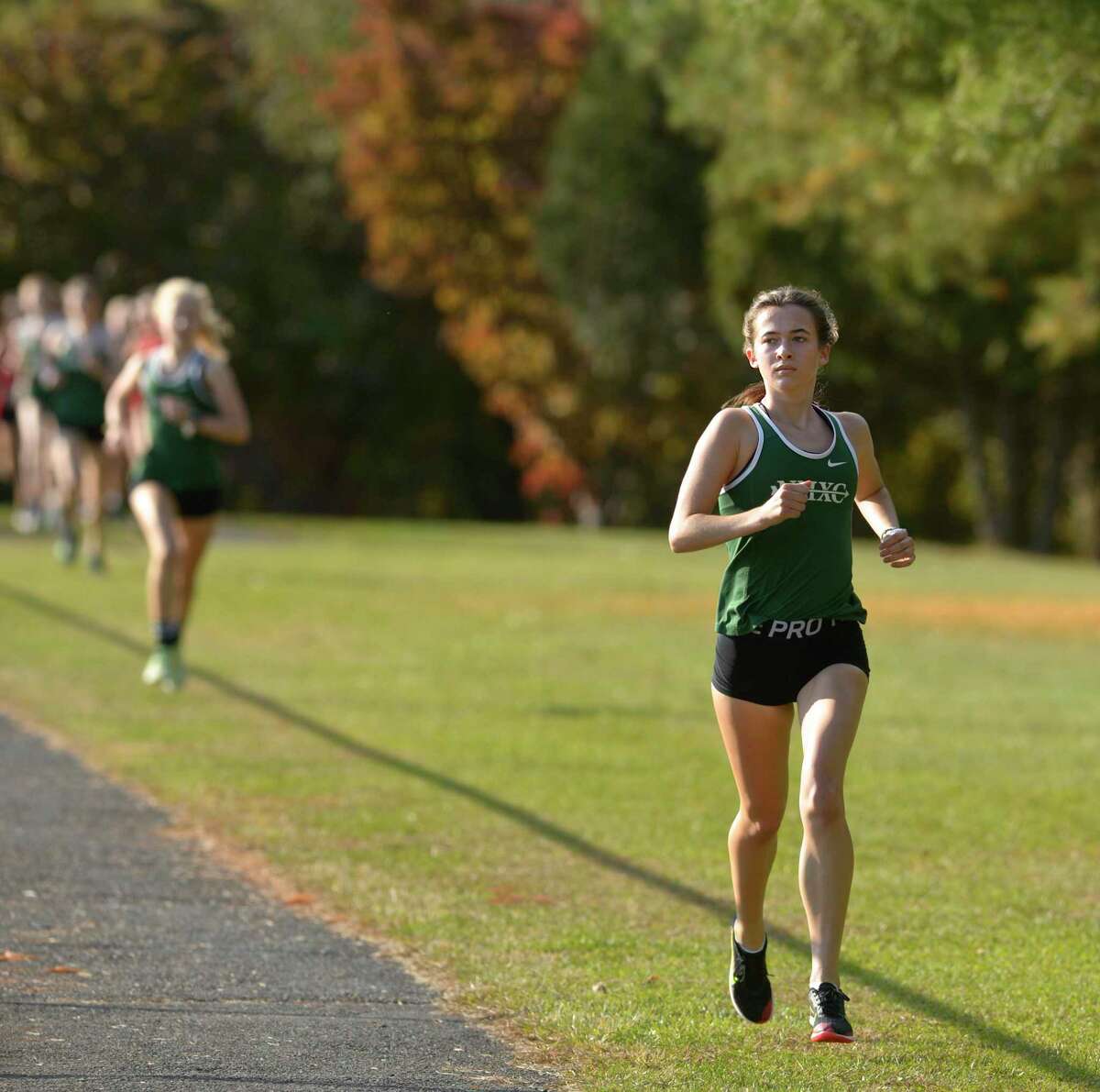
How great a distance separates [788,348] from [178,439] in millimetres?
7527

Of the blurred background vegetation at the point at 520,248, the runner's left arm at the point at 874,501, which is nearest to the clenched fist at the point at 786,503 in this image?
the runner's left arm at the point at 874,501

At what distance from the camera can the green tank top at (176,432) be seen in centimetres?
1320

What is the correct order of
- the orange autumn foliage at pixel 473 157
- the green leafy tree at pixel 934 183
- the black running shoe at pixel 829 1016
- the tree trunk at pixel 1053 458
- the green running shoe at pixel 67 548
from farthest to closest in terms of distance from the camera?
the orange autumn foliage at pixel 473 157 → the tree trunk at pixel 1053 458 → the green running shoe at pixel 67 548 → the green leafy tree at pixel 934 183 → the black running shoe at pixel 829 1016

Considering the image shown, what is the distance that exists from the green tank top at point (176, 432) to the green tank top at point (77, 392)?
29.0ft

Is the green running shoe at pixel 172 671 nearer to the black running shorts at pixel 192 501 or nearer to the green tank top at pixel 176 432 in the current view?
the black running shorts at pixel 192 501

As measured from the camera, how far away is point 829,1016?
612 centimetres

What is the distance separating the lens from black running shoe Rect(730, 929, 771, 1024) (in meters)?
6.42

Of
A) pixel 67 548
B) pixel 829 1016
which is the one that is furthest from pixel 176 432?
pixel 67 548

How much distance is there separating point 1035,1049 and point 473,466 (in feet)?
141

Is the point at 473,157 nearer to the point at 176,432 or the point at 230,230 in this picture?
the point at 230,230

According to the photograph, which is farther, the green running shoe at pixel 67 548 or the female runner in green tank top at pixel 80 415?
the green running shoe at pixel 67 548

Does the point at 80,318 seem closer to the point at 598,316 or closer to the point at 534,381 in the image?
the point at 598,316

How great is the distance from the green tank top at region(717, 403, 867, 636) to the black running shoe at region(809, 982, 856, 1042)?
98 centimetres

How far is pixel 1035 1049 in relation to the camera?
20.6 feet
